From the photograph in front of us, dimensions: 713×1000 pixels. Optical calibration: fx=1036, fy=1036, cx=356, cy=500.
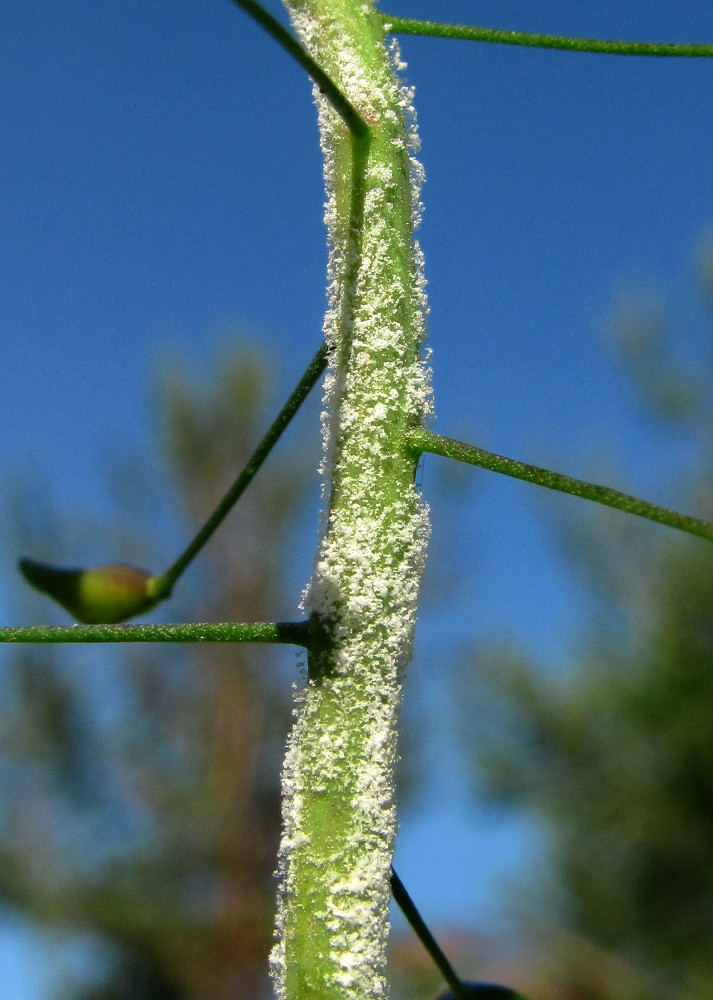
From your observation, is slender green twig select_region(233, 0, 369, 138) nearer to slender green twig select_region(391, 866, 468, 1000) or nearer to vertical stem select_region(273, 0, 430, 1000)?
vertical stem select_region(273, 0, 430, 1000)

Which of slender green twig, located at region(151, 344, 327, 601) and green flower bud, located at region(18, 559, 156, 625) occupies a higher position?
slender green twig, located at region(151, 344, 327, 601)

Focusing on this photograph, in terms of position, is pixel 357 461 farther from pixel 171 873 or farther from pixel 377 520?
pixel 171 873

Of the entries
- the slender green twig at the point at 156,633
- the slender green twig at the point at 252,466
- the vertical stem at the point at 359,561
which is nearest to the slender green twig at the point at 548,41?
the vertical stem at the point at 359,561

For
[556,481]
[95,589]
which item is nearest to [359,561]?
[556,481]

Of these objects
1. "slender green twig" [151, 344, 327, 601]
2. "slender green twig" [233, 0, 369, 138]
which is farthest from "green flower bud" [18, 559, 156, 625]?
"slender green twig" [233, 0, 369, 138]

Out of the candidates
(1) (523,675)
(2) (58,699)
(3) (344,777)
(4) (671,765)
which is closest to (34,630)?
(3) (344,777)
